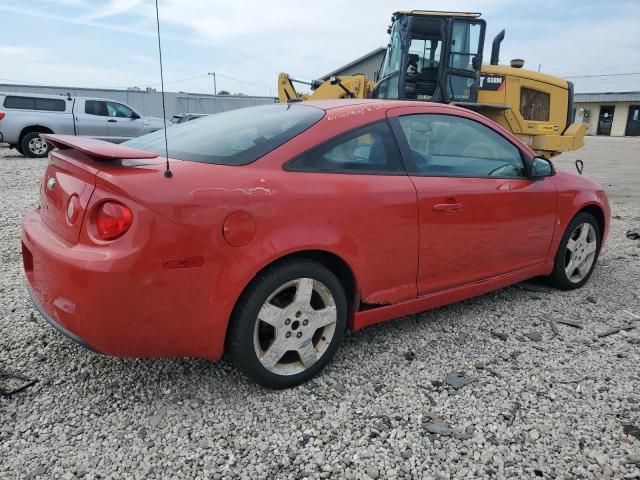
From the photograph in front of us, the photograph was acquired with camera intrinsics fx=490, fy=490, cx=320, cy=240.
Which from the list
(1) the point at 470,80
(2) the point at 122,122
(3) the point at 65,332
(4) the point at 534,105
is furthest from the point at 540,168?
(2) the point at 122,122

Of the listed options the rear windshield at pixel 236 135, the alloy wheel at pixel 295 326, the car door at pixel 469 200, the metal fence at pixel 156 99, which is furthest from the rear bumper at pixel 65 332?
the metal fence at pixel 156 99

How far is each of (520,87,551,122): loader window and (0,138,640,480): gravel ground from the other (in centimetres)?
693

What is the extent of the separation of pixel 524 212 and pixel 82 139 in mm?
2827

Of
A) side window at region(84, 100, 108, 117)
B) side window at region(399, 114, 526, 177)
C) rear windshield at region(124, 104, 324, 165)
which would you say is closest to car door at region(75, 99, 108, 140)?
side window at region(84, 100, 108, 117)

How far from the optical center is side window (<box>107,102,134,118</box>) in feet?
46.6

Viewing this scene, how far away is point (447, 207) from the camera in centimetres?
294

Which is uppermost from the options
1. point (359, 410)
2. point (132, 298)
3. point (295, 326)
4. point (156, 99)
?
point (156, 99)

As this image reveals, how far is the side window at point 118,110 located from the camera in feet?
46.6

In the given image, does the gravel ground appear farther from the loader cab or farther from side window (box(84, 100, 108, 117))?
side window (box(84, 100, 108, 117))

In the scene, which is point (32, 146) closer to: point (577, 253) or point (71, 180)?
point (71, 180)

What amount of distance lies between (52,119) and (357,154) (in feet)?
43.4

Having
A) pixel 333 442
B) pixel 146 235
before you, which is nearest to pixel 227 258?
pixel 146 235

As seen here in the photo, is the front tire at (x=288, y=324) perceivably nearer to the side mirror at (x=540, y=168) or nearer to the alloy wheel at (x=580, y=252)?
the side mirror at (x=540, y=168)

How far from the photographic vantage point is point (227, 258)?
7.13 feet
